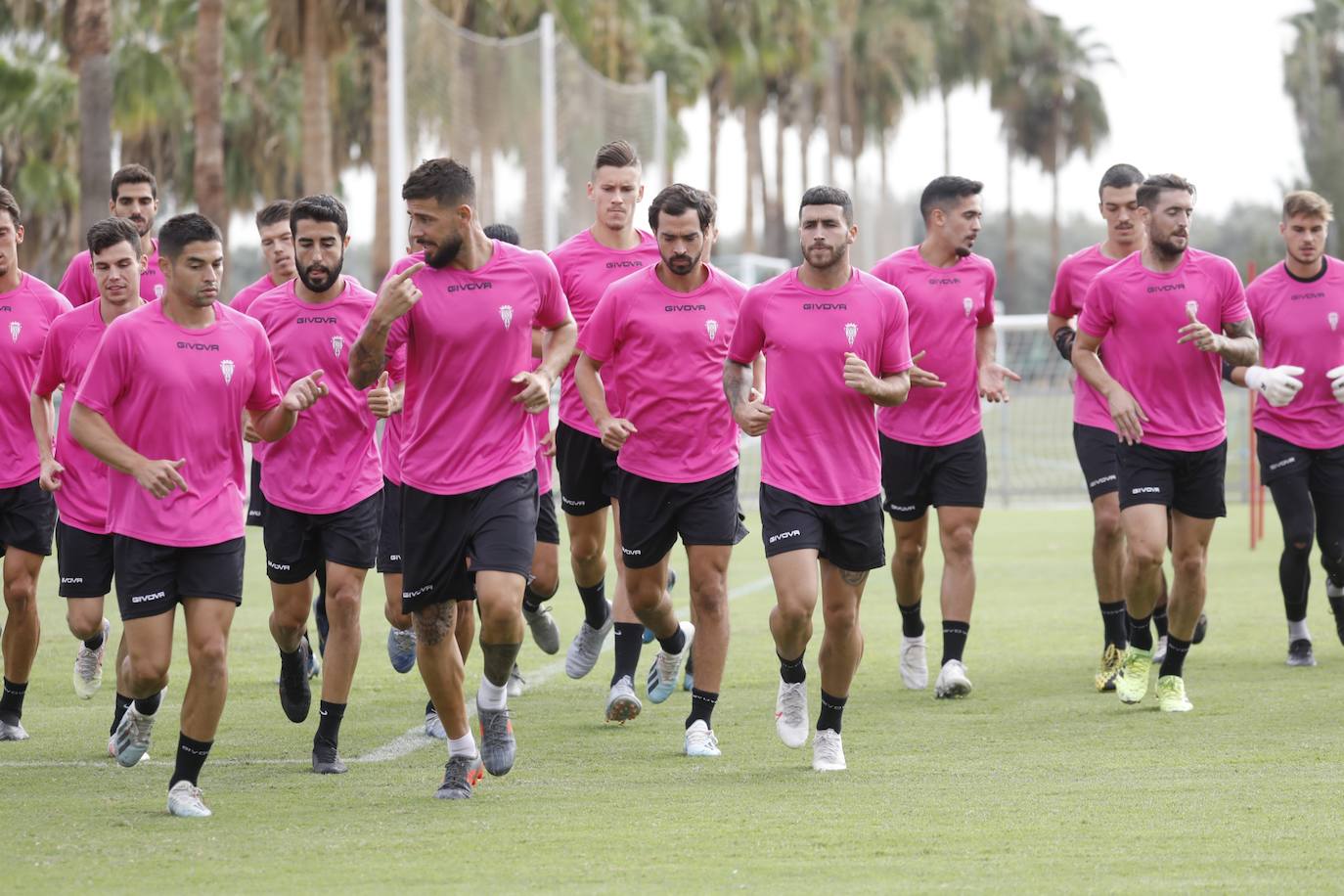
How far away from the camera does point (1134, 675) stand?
9656 mm

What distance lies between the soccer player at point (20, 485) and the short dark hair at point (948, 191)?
4.63 m

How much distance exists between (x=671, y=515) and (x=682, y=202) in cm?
142

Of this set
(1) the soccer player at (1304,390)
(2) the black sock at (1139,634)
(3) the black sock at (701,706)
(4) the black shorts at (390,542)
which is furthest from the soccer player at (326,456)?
(1) the soccer player at (1304,390)

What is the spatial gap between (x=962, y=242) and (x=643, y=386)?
2.69m

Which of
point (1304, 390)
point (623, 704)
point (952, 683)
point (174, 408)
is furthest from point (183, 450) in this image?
point (1304, 390)

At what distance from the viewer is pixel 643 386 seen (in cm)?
862

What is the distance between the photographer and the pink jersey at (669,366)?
8586 mm

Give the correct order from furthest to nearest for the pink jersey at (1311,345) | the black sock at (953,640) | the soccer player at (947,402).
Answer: the pink jersey at (1311,345) < the soccer player at (947,402) < the black sock at (953,640)

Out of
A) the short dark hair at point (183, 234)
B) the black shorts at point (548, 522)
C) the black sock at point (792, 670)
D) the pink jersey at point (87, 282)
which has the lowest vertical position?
the black sock at point (792, 670)

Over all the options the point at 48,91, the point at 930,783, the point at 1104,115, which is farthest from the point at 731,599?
the point at 1104,115

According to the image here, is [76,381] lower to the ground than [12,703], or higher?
higher

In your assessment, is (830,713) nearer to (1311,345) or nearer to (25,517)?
(25,517)

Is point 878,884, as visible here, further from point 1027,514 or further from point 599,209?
point 1027,514

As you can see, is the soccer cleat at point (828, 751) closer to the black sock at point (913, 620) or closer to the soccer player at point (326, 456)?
the soccer player at point (326, 456)
